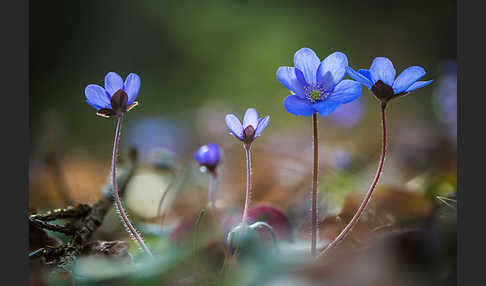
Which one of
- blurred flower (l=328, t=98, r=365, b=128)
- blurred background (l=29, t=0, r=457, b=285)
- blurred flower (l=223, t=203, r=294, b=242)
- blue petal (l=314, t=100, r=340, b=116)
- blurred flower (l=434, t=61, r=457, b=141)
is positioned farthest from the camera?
blurred flower (l=328, t=98, r=365, b=128)

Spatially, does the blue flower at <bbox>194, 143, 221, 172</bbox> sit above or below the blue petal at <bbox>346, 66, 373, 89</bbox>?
below

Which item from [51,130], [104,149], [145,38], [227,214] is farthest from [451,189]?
[145,38]

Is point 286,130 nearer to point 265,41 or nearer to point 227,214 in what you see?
point 265,41

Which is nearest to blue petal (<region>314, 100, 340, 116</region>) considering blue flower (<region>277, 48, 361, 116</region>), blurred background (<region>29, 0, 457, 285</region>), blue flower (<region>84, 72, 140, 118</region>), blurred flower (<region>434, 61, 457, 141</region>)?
blue flower (<region>277, 48, 361, 116</region>)

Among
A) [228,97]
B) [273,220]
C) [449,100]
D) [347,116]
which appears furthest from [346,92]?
[228,97]

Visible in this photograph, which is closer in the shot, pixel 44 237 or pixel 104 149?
pixel 44 237

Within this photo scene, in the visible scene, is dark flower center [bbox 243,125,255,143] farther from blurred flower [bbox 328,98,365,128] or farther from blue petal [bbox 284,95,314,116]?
blurred flower [bbox 328,98,365,128]
